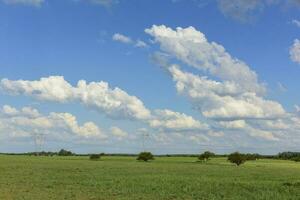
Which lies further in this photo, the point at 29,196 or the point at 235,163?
the point at 235,163

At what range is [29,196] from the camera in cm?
4284

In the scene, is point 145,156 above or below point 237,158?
above

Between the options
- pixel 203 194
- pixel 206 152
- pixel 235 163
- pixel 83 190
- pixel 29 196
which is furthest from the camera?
pixel 206 152

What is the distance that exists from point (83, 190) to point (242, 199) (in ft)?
47.9

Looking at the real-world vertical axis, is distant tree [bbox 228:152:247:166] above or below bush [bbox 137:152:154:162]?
below

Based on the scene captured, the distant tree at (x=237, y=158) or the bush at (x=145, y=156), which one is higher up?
the bush at (x=145, y=156)

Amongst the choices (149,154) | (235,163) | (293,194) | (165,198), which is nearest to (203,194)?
(165,198)

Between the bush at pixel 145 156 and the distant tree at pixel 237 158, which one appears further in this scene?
the bush at pixel 145 156

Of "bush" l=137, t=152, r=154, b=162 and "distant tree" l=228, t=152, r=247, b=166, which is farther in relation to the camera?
"bush" l=137, t=152, r=154, b=162

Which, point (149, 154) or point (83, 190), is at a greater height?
point (149, 154)

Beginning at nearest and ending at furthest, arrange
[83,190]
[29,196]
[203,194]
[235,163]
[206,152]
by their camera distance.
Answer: [29,196] → [203,194] → [83,190] → [235,163] → [206,152]

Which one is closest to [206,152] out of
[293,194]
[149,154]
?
[149,154]

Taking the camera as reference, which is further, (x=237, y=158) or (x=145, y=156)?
(x=145, y=156)

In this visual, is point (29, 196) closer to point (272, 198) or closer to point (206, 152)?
point (272, 198)
